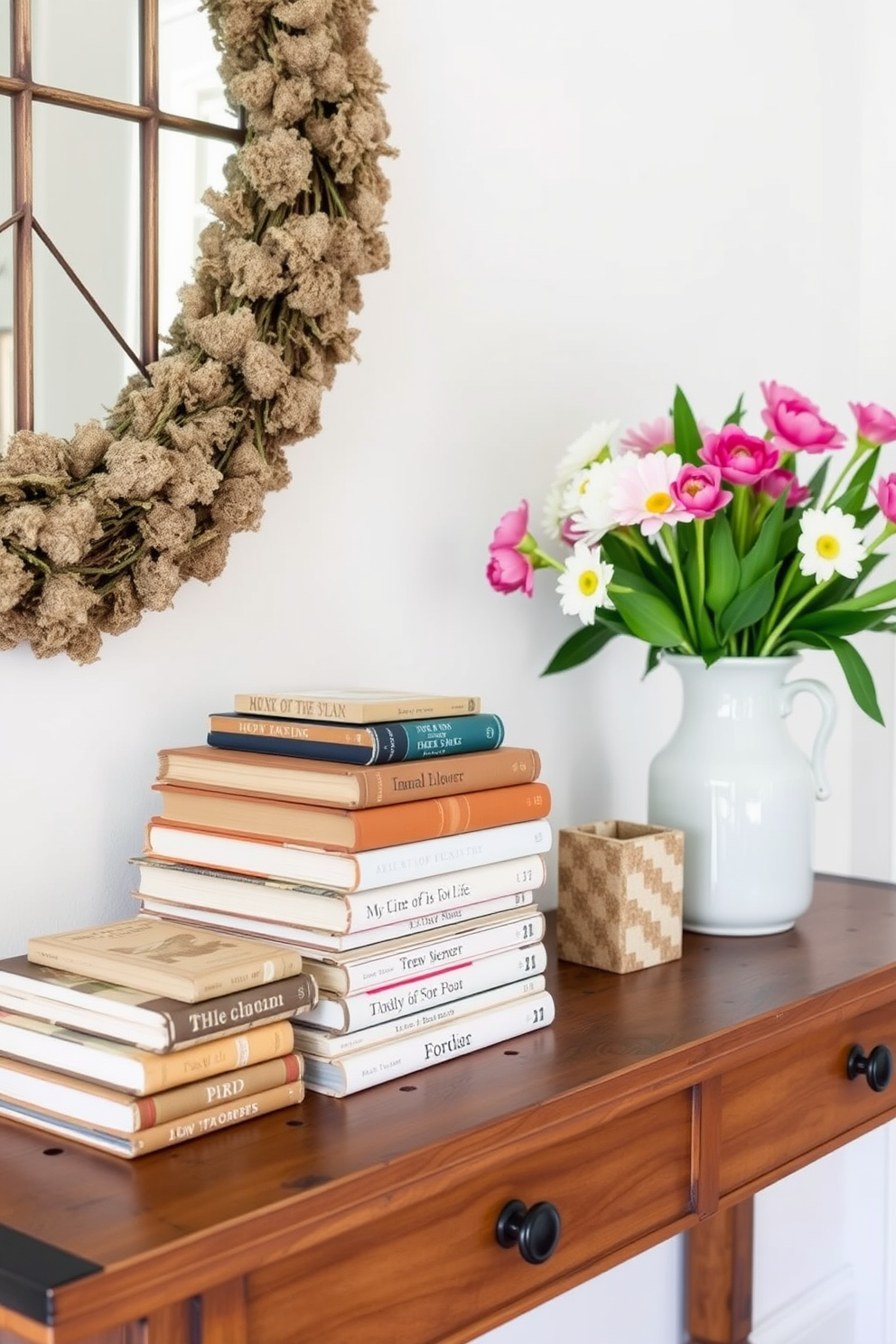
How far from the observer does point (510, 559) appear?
1.32 metres

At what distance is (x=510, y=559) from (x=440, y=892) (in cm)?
44

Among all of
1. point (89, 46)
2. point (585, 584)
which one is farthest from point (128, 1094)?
point (89, 46)

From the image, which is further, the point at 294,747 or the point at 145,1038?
the point at 294,747

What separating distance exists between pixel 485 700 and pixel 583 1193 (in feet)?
1.96

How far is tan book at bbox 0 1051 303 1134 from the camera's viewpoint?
2.56ft

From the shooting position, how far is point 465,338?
4.55 ft

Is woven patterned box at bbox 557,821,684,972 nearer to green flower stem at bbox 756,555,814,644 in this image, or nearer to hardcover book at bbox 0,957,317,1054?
green flower stem at bbox 756,555,814,644

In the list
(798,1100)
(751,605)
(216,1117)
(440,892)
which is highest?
(751,605)

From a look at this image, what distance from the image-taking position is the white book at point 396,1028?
2.94 feet

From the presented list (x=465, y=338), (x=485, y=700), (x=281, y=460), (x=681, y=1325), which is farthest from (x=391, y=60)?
(x=681, y=1325)

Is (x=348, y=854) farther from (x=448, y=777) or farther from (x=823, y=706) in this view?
(x=823, y=706)

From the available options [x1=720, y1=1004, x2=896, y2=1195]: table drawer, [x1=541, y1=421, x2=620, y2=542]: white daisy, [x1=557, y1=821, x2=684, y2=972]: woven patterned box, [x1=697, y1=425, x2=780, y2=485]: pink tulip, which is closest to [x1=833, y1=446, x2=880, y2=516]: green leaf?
[x1=697, y1=425, x2=780, y2=485]: pink tulip

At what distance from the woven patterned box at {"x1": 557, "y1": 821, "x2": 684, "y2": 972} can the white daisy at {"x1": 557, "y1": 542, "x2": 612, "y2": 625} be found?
204mm

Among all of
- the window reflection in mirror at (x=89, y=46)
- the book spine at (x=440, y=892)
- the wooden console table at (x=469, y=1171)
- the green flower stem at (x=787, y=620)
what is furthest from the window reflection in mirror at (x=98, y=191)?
the green flower stem at (x=787, y=620)
